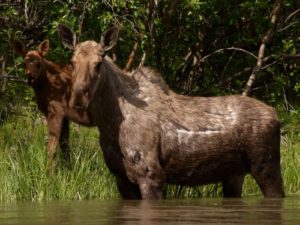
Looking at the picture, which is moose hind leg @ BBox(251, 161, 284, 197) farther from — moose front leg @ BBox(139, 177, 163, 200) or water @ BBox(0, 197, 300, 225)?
water @ BBox(0, 197, 300, 225)

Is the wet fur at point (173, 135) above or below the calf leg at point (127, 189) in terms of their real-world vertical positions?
above

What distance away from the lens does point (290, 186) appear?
1335cm

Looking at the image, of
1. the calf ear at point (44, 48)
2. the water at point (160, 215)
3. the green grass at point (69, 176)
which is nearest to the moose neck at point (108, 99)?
the green grass at point (69, 176)

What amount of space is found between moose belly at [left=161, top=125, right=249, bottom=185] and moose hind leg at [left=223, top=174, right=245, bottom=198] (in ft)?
1.12

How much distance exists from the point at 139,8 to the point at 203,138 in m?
4.91

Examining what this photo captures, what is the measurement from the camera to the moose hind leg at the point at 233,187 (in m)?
12.3

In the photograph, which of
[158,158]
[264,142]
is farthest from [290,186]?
[158,158]

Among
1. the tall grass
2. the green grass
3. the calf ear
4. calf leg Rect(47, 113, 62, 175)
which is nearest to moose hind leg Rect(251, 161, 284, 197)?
the green grass

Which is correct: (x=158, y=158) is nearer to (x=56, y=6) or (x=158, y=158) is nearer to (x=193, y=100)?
(x=193, y=100)

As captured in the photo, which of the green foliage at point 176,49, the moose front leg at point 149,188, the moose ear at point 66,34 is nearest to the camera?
the moose front leg at point 149,188

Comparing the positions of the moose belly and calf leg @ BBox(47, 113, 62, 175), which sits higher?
calf leg @ BBox(47, 113, 62, 175)

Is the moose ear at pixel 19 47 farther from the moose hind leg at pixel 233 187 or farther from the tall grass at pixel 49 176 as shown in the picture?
the moose hind leg at pixel 233 187

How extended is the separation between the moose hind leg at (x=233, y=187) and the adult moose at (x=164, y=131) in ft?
0.04

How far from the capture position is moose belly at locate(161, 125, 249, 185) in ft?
38.2
